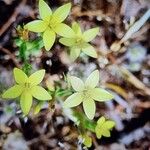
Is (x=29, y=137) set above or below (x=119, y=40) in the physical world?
below

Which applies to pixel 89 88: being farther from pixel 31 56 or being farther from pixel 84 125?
pixel 31 56

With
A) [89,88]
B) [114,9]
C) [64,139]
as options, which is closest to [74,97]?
[89,88]

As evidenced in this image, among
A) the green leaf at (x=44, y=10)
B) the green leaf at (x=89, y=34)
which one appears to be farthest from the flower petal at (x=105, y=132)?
the green leaf at (x=44, y=10)

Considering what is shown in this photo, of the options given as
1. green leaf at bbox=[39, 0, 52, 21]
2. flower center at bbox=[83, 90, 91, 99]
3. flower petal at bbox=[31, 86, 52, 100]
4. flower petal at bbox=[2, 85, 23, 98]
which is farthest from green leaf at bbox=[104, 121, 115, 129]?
green leaf at bbox=[39, 0, 52, 21]

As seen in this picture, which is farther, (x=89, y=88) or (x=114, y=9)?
(x=114, y=9)

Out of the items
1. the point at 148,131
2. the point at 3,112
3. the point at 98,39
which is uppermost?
the point at 98,39

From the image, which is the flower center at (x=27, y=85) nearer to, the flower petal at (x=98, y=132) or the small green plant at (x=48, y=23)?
the small green plant at (x=48, y=23)

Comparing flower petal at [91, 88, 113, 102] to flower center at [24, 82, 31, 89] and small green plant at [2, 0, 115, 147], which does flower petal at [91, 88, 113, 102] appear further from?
flower center at [24, 82, 31, 89]
